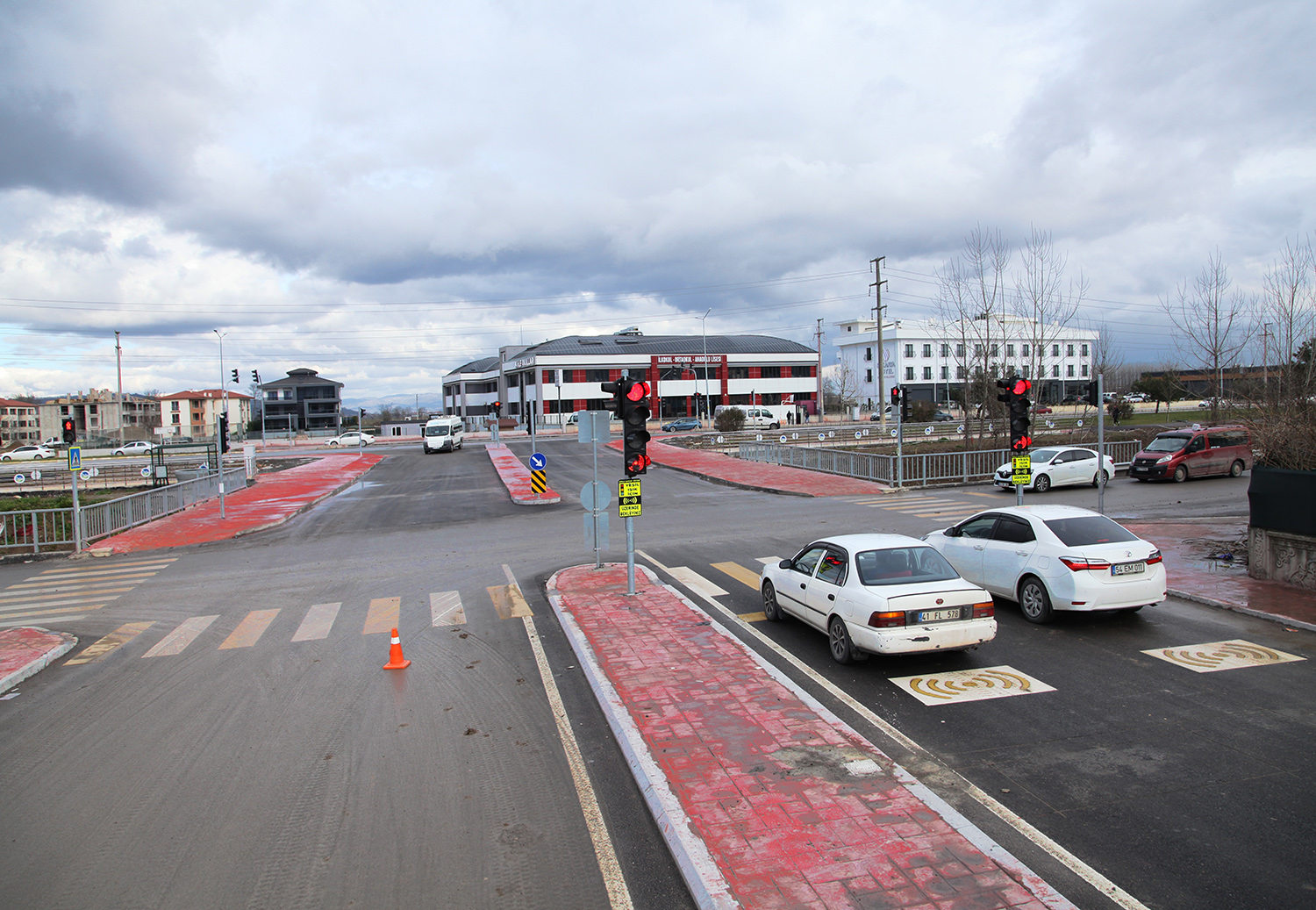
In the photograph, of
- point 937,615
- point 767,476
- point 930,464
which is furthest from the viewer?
point 767,476

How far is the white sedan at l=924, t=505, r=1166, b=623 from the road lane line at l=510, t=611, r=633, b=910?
22.2ft

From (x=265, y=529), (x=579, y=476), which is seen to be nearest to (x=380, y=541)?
(x=265, y=529)

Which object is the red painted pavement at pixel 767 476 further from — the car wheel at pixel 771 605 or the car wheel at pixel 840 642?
the car wheel at pixel 840 642

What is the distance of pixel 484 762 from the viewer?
6.77 m

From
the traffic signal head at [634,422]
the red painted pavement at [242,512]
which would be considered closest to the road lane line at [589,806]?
the traffic signal head at [634,422]

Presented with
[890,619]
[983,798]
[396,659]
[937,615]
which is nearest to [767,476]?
[937,615]

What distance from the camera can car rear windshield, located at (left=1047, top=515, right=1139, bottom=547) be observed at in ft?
34.4

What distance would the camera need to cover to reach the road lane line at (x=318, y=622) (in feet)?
36.9

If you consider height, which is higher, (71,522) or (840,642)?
(71,522)

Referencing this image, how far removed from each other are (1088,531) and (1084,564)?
66cm

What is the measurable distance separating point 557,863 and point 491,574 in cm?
1026

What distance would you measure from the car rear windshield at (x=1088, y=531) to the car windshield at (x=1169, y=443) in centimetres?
2005

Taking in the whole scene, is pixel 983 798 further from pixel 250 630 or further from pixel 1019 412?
pixel 1019 412

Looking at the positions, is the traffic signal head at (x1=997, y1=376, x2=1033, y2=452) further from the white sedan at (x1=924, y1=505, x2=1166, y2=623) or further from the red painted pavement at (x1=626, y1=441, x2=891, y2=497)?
the red painted pavement at (x1=626, y1=441, x2=891, y2=497)
